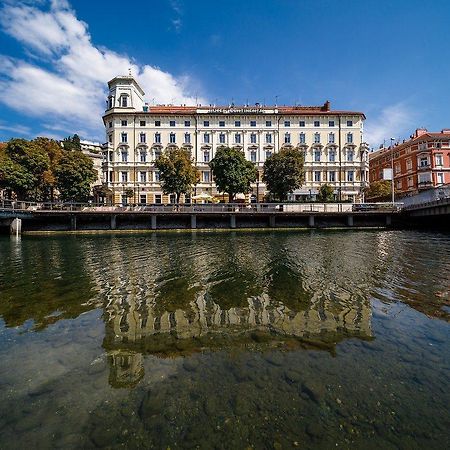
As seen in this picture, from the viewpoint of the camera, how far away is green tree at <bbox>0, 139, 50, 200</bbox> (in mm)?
51094

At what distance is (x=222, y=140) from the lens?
6681 centimetres

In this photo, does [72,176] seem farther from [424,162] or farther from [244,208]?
[424,162]

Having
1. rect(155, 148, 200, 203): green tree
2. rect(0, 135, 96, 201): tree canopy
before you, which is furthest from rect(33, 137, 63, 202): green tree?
rect(155, 148, 200, 203): green tree

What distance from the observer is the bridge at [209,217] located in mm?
44719

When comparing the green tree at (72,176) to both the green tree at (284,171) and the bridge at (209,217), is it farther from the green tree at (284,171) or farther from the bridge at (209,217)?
the green tree at (284,171)

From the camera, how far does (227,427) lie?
445 centimetres

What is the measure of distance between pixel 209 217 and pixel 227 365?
40979 mm

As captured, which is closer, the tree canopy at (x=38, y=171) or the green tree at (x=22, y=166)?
the green tree at (x=22, y=166)

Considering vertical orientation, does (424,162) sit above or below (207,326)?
above

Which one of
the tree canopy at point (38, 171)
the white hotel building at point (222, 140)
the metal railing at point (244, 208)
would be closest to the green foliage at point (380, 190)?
the white hotel building at point (222, 140)

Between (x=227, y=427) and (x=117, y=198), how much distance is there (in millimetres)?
66503

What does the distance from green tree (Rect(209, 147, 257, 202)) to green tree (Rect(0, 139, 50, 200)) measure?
33.8m

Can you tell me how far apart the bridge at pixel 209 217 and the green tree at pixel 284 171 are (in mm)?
6359

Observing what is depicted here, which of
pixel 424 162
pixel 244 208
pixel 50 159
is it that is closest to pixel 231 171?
pixel 244 208
